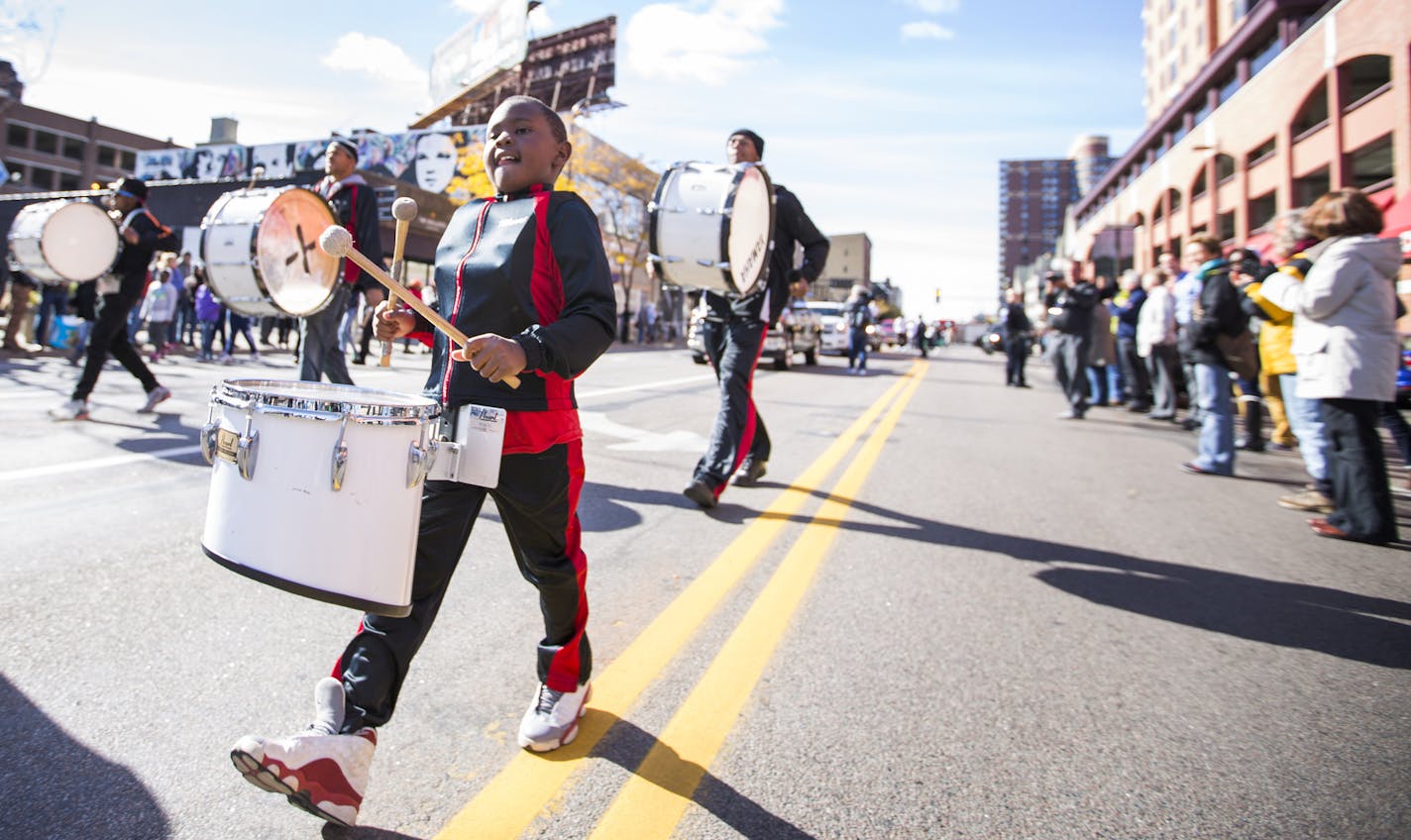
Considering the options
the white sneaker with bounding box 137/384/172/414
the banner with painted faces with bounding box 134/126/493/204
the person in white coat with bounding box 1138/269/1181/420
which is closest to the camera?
the white sneaker with bounding box 137/384/172/414

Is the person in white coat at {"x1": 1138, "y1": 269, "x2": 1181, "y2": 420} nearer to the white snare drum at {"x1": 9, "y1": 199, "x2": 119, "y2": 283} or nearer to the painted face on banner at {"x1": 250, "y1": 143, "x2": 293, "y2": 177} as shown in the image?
the white snare drum at {"x1": 9, "y1": 199, "x2": 119, "y2": 283}

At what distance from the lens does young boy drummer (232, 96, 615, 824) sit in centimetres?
182

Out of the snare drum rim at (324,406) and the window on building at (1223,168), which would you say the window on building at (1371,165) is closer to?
the window on building at (1223,168)

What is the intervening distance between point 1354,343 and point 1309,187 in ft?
100

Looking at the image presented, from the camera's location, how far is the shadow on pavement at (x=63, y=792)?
176 centimetres

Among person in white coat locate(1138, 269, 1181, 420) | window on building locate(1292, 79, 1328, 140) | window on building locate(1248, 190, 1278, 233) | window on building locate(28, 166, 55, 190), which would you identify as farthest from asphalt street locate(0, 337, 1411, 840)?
window on building locate(28, 166, 55, 190)

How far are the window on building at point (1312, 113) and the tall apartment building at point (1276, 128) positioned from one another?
47mm

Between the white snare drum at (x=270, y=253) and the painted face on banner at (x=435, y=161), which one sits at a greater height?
the painted face on banner at (x=435, y=161)

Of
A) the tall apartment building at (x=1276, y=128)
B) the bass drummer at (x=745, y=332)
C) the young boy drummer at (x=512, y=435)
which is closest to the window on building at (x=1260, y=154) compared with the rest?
the tall apartment building at (x=1276, y=128)

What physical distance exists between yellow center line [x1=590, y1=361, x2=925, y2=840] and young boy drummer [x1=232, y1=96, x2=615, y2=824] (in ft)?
0.94

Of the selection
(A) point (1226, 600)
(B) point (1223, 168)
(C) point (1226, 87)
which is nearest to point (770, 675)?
(A) point (1226, 600)

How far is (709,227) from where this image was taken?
16.0 ft

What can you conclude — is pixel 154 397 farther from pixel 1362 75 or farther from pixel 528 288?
pixel 1362 75

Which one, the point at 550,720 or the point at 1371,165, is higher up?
the point at 1371,165
